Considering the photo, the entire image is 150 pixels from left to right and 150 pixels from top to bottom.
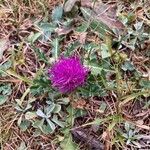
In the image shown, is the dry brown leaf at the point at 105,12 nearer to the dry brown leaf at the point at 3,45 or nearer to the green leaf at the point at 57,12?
the green leaf at the point at 57,12

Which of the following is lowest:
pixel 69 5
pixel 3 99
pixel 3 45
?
pixel 3 99

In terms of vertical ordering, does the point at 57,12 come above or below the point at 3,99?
above

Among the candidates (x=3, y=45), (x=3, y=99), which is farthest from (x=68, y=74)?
(x=3, y=45)

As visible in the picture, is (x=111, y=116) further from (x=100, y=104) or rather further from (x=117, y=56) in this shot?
(x=117, y=56)

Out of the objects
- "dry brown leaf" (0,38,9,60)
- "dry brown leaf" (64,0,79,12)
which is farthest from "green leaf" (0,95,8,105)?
"dry brown leaf" (64,0,79,12)

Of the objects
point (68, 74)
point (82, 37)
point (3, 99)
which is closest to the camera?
point (68, 74)

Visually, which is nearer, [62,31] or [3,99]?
[3,99]

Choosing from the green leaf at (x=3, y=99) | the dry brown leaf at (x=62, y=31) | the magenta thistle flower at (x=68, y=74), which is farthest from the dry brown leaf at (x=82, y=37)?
the green leaf at (x=3, y=99)

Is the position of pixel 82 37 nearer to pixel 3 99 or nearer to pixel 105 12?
pixel 105 12

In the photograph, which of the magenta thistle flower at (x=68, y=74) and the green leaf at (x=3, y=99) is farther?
the green leaf at (x=3, y=99)

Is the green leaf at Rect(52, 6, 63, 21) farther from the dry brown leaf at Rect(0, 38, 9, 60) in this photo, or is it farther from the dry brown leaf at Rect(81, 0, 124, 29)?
the dry brown leaf at Rect(0, 38, 9, 60)
